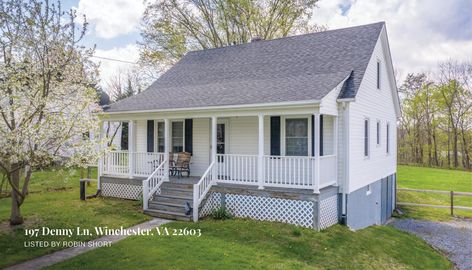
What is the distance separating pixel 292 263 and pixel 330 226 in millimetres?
3203

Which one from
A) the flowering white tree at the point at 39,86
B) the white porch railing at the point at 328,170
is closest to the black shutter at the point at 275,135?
the white porch railing at the point at 328,170

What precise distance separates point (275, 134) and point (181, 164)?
3.66 m

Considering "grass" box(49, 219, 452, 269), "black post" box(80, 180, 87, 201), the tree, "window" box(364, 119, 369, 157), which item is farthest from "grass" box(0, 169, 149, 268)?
the tree

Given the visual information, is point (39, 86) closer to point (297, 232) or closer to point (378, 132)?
point (297, 232)

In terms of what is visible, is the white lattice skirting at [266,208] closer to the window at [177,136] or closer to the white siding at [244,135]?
the white siding at [244,135]

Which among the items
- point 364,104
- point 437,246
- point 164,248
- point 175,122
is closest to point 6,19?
point 164,248

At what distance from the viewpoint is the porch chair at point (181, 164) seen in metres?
12.3

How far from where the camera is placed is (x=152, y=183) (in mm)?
11148

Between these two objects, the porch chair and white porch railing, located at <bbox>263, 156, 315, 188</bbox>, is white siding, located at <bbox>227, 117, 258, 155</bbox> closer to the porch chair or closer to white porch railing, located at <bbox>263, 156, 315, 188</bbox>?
white porch railing, located at <bbox>263, 156, 315, 188</bbox>

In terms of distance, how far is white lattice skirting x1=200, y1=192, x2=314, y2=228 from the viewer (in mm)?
9006

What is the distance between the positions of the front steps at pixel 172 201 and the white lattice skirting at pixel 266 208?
2.02 ft

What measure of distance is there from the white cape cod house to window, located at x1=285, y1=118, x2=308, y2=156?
1.3 inches

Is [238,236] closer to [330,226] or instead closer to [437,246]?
[330,226]

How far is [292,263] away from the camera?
22.1ft
